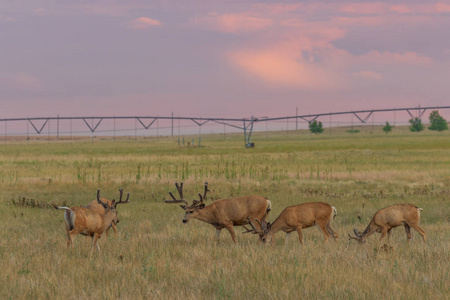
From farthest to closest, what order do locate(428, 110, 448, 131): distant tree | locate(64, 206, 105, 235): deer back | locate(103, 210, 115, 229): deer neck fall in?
locate(428, 110, 448, 131): distant tree
locate(103, 210, 115, 229): deer neck
locate(64, 206, 105, 235): deer back

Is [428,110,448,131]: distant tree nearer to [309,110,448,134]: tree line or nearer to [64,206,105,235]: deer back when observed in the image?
[309,110,448,134]: tree line

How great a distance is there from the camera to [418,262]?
942cm

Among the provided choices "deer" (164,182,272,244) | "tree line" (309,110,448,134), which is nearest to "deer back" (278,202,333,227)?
"deer" (164,182,272,244)

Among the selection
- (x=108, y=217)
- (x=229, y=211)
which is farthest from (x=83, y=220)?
(x=229, y=211)

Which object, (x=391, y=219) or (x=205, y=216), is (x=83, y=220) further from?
(x=391, y=219)

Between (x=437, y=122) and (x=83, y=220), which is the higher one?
(x=437, y=122)

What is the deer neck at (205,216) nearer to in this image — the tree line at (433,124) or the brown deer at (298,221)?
the brown deer at (298,221)

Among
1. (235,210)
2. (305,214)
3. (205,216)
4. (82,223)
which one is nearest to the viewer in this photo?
(82,223)

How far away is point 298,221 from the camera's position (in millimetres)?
11836

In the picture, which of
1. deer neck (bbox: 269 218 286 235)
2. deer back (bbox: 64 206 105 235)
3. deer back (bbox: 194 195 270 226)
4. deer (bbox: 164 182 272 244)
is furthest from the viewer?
deer back (bbox: 194 195 270 226)

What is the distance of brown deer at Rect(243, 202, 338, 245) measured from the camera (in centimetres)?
1156

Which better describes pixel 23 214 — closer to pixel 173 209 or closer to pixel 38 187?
pixel 173 209

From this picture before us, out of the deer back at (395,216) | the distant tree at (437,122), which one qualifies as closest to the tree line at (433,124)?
the distant tree at (437,122)

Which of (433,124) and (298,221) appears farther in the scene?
(433,124)
